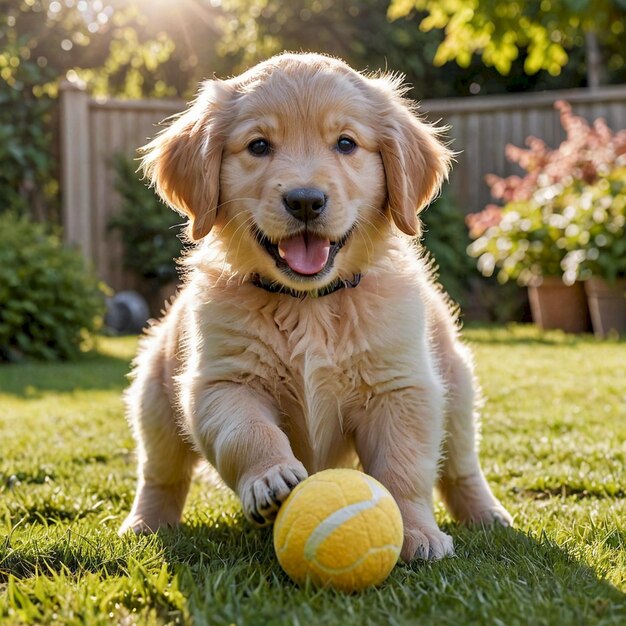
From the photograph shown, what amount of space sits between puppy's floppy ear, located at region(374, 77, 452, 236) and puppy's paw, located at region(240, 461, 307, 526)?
3.13 ft

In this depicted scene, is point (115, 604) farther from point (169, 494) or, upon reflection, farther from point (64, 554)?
point (169, 494)

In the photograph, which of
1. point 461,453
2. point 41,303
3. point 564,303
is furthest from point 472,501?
point 564,303

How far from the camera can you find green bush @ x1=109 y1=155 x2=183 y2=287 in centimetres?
1027

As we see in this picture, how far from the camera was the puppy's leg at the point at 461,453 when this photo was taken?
3000 mm

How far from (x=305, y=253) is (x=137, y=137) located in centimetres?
863

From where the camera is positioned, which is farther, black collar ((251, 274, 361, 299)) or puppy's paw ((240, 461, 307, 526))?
black collar ((251, 274, 361, 299))

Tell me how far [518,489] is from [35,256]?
560 centimetres

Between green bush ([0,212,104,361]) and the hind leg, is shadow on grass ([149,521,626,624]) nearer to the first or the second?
the hind leg

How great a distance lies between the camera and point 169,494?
3064 millimetres

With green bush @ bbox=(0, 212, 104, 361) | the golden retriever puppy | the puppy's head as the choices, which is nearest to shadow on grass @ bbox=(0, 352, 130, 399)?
green bush @ bbox=(0, 212, 104, 361)

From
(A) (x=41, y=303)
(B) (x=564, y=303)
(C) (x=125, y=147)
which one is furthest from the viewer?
(C) (x=125, y=147)

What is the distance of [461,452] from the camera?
9.93 feet

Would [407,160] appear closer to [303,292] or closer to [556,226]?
[303,292]

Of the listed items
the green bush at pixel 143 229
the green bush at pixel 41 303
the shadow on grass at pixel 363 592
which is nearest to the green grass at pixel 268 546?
the shadow on grass at pixel 363 592
